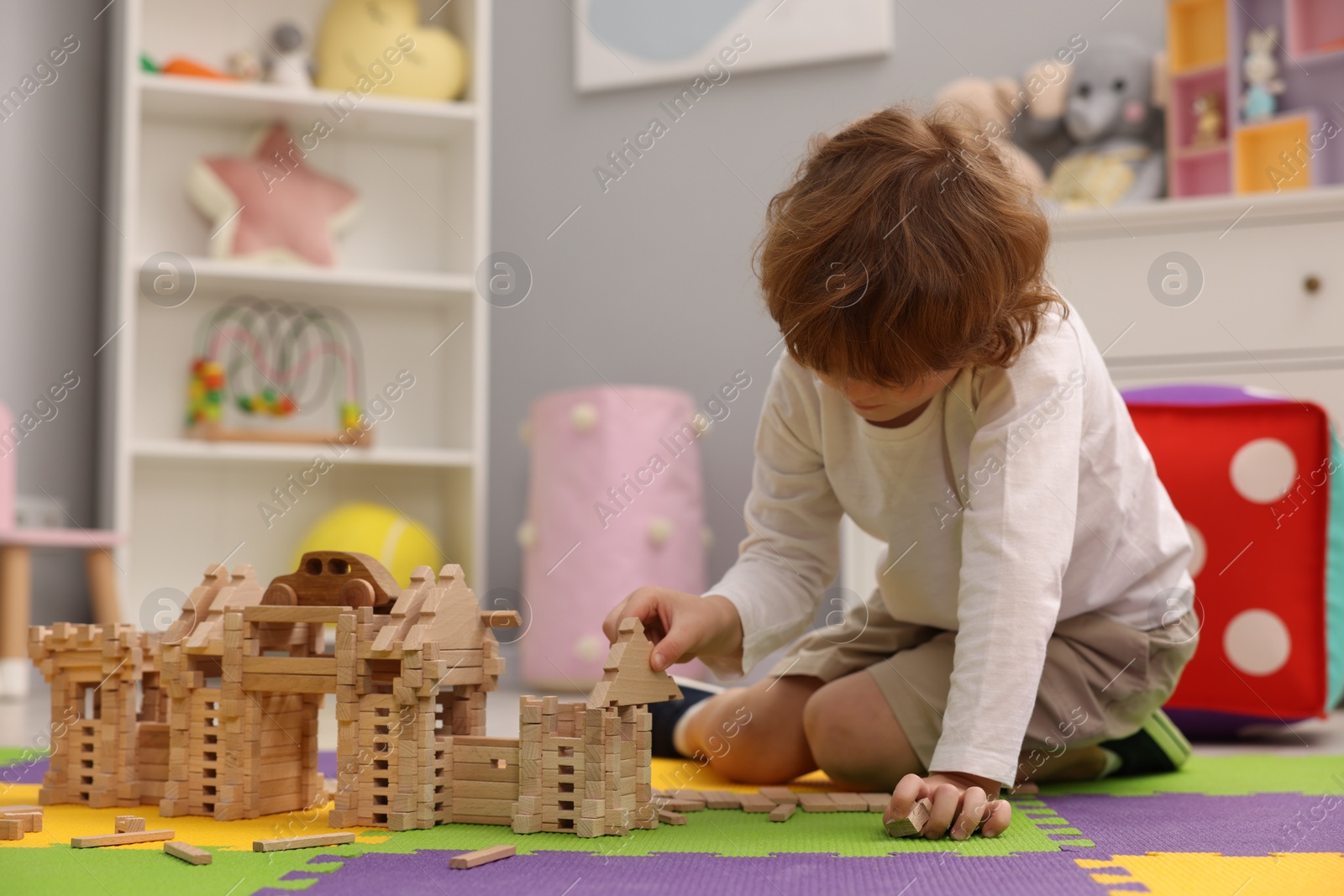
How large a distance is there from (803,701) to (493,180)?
1.55 meters

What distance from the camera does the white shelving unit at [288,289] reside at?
2039mm

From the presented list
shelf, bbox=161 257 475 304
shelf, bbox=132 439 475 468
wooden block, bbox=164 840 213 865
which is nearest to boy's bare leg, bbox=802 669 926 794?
wooden block, bbox=164 840 213 865

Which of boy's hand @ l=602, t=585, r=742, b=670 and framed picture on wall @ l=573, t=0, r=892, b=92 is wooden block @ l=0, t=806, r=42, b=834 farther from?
framed picture on wall @ l=573, t=0, r=892, b=92

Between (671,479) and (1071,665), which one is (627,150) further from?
(1071,665)

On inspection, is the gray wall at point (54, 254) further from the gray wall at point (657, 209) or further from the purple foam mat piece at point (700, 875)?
the purple foam mat piece at point (700, 875)

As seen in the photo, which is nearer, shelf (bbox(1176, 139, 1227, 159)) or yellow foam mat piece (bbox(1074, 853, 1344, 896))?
yellow foam mat piece (bbox(1074, 853, 1344, 896))

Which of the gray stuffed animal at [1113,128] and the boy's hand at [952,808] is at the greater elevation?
the gray stuffed animal at [1113,128]

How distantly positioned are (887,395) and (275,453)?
1431 mm

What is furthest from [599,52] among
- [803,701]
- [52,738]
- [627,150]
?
[52,738]

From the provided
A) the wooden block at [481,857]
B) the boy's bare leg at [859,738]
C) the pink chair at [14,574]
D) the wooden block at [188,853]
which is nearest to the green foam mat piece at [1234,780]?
the boy's bare leg at [859,738]

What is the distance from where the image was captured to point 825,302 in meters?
0.75

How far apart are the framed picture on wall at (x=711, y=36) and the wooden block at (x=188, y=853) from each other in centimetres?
180

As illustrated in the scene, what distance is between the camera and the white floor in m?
1.23

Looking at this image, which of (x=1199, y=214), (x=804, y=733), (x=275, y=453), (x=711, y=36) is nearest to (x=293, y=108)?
(x=275, y=453)
